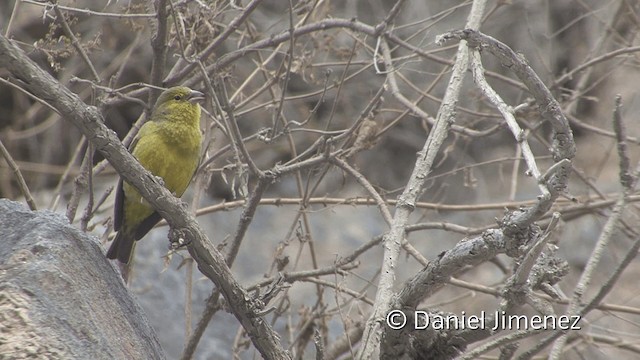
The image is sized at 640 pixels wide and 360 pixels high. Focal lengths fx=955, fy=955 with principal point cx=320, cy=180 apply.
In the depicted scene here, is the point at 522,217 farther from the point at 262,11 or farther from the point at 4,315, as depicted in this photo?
the point at 262,11

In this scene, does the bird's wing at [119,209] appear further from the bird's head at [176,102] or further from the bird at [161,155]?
the bird's head at [176,102]

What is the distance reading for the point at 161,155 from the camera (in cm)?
527

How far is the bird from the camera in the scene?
5.12m

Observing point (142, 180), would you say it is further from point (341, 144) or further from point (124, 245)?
point (341, 144)

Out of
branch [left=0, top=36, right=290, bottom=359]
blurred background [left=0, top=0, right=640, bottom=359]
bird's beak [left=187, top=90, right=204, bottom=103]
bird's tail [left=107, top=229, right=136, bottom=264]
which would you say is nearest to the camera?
branch [left=0, top=36, right=290, bottom=359]

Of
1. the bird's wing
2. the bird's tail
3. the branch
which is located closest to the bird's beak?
the bird's wing

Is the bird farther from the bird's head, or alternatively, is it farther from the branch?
the branch

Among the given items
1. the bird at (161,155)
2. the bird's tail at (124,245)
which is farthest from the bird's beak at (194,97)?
the bird's tail at (124,245)

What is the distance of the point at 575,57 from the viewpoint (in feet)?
31.6

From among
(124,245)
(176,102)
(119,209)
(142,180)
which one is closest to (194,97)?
(176,102)

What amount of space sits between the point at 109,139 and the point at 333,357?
2410 mm

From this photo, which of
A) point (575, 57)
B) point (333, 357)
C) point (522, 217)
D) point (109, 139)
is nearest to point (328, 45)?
point (333, 357)

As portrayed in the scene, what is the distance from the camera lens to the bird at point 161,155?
5.12 meters

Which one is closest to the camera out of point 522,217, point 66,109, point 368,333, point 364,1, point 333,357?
point 522,217
